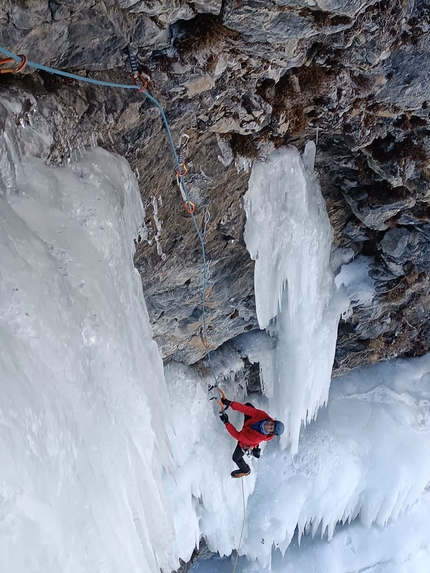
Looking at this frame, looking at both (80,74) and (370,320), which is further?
(370,320)

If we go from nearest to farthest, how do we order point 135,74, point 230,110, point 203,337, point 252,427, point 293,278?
1. point 135,74
2. point 230,110
3. point 293,278
4. point 252,427
5. point 203,337

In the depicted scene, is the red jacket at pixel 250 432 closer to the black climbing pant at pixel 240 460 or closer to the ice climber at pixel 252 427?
the ice climber at pixel 252 427

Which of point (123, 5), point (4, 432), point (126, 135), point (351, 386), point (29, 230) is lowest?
point (351, 386)

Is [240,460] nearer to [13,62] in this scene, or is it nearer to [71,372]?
[71,372]

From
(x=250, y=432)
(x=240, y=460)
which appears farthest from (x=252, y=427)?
(x=240, y=460)

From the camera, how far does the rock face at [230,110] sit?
2.41 metres

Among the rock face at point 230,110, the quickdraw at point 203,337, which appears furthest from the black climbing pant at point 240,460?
the rock face at point 230,110

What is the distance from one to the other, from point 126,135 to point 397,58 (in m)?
1.85

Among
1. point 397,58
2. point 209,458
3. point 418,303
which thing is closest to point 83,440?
point 397,58

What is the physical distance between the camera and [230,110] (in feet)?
10.8

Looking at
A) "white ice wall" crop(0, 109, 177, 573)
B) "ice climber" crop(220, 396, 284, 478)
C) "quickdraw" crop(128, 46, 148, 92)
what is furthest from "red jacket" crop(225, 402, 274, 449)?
"quickdraw" crop(128, 46, 148, 92)

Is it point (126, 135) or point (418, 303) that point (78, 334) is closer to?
point (126, 135)

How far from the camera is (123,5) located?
225cm

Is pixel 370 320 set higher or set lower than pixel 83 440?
lower
